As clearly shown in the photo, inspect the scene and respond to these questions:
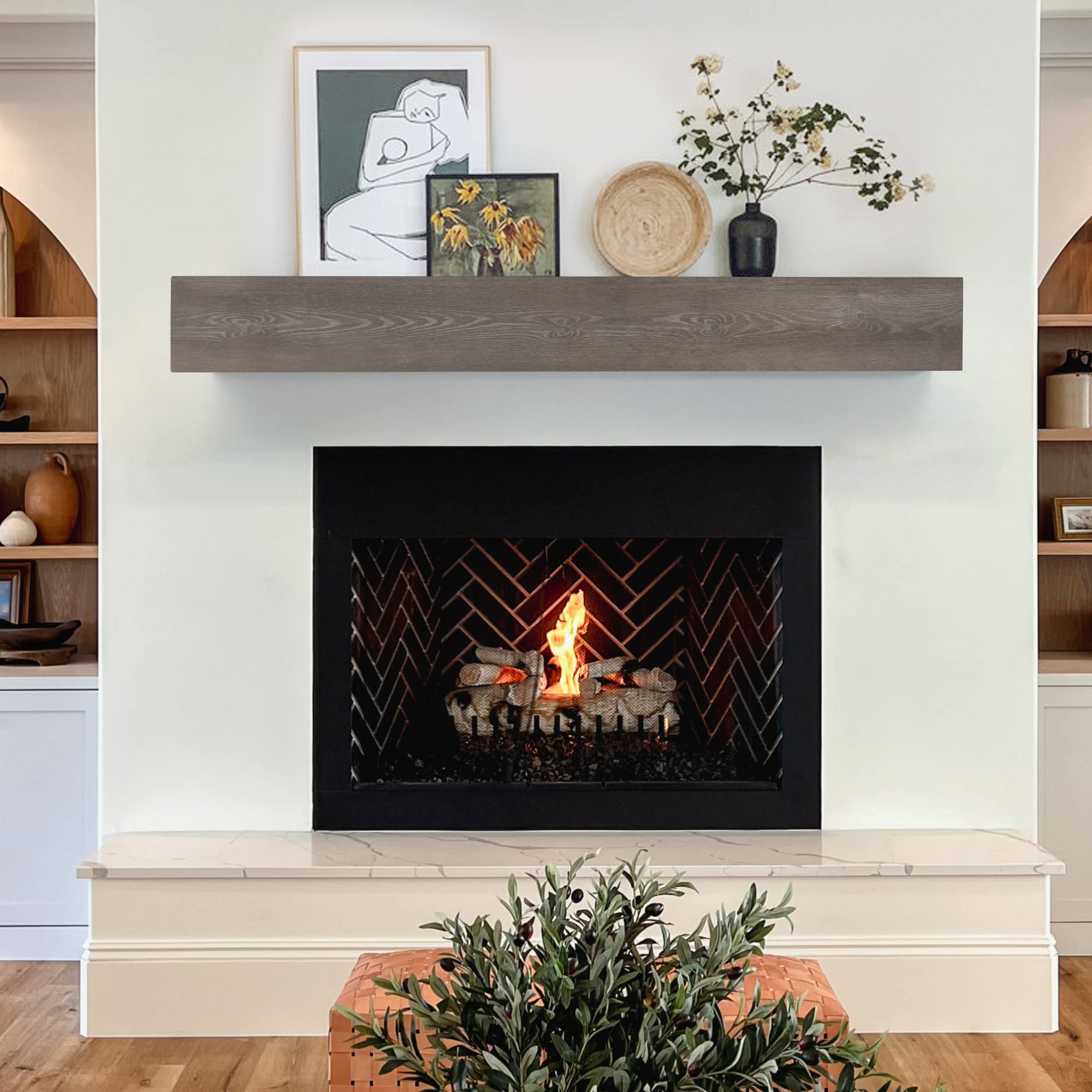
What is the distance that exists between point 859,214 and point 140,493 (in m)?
1.78

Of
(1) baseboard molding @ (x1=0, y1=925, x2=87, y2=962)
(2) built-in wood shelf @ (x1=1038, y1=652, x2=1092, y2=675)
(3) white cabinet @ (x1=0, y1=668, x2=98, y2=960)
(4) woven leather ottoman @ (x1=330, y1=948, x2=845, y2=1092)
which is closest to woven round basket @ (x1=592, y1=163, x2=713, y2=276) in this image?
(2) built-in wood shelf @ (x1=1038, y1=652, x2=1092, y2=675)

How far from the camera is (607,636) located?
3352mm

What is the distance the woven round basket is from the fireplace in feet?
1.44

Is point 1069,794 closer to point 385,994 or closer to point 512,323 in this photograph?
point 512,323

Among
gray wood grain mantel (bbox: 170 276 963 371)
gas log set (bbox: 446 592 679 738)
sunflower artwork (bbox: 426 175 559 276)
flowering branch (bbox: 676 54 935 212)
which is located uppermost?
flowering branch (bbox: 676 54 935 212)

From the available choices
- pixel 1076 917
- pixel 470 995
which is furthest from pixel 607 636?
pixel 470 995

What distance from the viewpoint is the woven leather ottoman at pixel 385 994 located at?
1703 mm

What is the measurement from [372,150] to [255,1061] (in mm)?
1972

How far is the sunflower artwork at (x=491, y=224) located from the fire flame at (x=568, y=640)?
0.91 metres

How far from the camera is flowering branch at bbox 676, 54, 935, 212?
2820 millimetres

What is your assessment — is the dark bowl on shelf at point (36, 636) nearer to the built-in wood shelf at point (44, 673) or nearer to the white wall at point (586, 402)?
the built-in wood shelf at point (44, 673)

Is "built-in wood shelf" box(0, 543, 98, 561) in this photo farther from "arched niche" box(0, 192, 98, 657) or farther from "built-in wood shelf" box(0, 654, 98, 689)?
"built-in wood shelf" box(0, 654, 98, 689)

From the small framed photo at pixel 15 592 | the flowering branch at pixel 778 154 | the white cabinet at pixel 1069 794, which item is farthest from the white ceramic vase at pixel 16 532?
the white cabinet at pixel 1069 794

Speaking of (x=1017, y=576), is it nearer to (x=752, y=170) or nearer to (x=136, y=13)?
(x=752, y=170)
